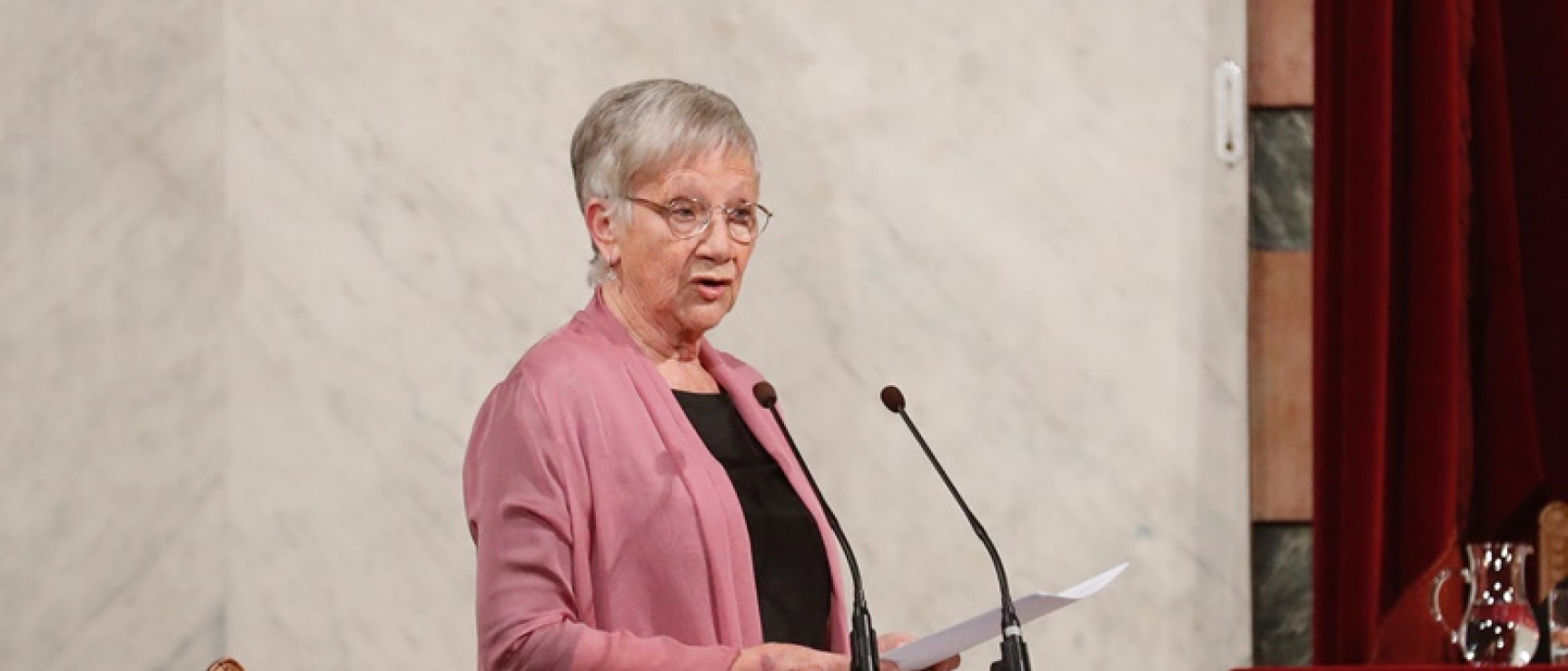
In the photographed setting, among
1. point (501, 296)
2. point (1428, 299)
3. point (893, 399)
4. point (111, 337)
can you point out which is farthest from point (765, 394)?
point (1428, 299)

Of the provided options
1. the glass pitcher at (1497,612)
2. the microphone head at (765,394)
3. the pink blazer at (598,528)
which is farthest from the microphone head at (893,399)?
the glass pitcher at (1497,612)

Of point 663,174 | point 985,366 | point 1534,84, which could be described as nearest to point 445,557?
point 985,366

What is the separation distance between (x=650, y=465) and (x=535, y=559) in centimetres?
19

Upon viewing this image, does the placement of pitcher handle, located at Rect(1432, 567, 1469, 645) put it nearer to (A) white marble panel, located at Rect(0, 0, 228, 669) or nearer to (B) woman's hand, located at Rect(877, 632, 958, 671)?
(B) woman's hand, located at Rect(877, 632, 958, 671)

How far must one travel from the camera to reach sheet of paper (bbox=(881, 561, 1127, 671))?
2.03m

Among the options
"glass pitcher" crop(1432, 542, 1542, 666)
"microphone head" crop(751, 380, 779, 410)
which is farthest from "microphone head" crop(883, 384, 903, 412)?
"glass pitcher" crop(1432, 542, 1542, 666)

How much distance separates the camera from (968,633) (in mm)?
2057

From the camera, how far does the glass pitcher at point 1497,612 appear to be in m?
2.96

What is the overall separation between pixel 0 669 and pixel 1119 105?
212 centimetres

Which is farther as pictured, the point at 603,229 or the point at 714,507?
the point at 603,229

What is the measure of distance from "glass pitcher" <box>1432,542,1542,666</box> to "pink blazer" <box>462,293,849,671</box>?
1.24 m

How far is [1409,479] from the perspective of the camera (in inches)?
136

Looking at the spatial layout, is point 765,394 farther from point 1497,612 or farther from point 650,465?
point 1497,612

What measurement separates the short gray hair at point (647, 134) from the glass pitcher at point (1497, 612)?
132 centimetres
